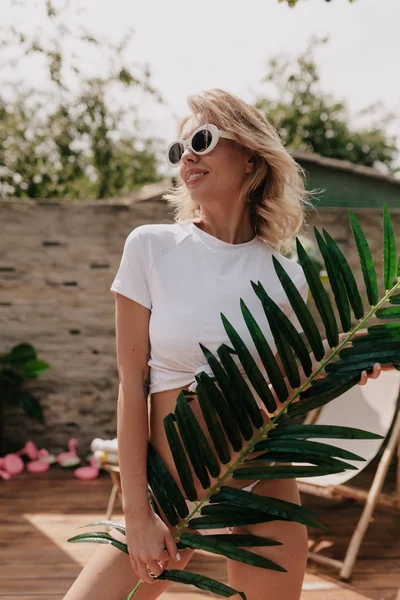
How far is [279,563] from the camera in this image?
1.44 metres

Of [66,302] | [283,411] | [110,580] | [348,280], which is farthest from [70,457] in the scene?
[348,280]

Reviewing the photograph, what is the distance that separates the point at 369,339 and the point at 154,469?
580mm

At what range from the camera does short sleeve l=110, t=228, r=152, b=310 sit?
4.92 feet

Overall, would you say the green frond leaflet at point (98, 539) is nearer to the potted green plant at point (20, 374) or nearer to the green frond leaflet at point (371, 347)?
the green frond leaflet at point (371, 347)

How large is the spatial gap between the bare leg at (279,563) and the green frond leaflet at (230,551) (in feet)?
0.84

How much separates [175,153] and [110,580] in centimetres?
108

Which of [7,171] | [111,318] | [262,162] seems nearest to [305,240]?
[111,318]

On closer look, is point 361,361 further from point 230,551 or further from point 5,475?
point 5,475

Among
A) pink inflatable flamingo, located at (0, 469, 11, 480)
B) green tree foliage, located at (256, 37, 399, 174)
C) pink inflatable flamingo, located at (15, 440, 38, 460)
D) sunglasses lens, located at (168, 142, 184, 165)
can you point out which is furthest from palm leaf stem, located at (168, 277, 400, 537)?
green tree foliage, located at (256, 37, 399, 174)

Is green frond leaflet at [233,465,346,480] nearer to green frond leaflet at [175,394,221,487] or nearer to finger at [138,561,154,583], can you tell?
green frond leaflet at [175,394,221,487]

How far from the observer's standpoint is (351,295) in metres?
1.22

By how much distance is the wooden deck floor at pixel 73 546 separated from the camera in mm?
3111

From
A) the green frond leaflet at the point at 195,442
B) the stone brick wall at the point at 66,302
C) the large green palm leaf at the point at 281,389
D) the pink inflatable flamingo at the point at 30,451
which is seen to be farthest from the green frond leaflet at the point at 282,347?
the pink inflatable flamingo at the point at 30,451

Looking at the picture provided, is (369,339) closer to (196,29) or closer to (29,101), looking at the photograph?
(196,29)
